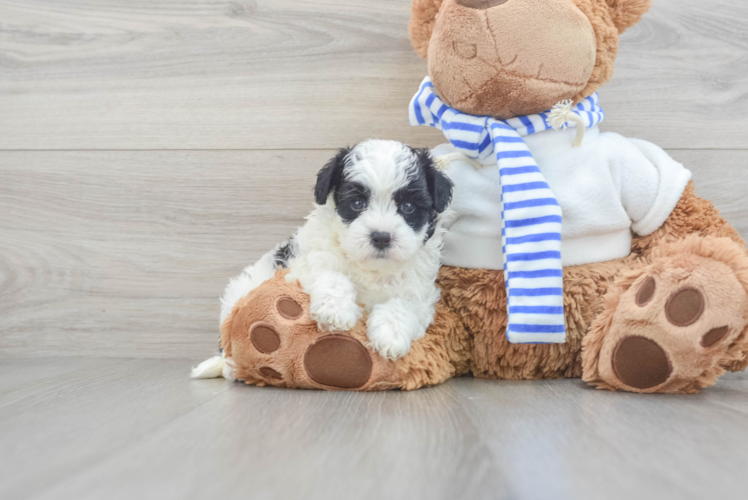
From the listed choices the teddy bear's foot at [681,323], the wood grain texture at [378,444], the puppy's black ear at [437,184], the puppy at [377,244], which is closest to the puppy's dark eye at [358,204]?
the puppy at [377,244]

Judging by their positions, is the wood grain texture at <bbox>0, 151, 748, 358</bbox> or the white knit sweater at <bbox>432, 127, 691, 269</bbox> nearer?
the white knit sweater at <bbox>432, 127, 691, 269</bbox>

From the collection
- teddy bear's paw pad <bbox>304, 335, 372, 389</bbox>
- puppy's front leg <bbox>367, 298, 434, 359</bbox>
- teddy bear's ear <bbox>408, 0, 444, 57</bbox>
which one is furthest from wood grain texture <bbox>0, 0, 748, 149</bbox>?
teddy bear's paw pad <bbox>304, 335, 372, 389</bbox>

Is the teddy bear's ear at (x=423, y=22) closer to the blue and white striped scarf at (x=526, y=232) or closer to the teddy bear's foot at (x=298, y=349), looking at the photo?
the blue and white striped scarf at (x=526, y=232)

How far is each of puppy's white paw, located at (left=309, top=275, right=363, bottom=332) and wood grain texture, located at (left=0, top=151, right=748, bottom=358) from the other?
53 centimetres

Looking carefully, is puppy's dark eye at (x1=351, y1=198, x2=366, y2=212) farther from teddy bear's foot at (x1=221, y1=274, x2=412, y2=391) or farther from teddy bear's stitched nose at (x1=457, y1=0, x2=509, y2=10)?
teddy bear's stitched nose at (x1=457, y1=0, x2=509, y2=10)

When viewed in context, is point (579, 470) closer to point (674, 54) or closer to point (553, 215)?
point (553, 215)

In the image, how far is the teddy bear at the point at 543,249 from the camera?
949mm

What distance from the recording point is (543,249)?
42.6 inches

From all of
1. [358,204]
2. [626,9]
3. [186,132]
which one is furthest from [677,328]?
[186,132]

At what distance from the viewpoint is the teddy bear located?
949 millimetres

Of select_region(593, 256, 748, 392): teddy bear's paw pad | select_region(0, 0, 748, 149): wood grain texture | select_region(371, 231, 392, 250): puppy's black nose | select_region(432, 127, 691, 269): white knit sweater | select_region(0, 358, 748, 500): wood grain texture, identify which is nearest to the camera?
select_region(0, 358, 748, 500): wood grain texture

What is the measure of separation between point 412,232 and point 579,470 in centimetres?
55

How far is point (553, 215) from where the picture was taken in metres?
1.09

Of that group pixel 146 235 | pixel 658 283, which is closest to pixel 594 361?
pixel 658 283
